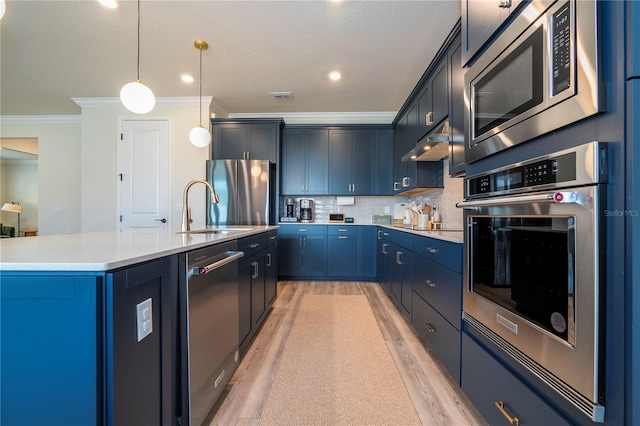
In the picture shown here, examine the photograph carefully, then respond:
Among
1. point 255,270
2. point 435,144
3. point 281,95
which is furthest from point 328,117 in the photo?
point 255,270

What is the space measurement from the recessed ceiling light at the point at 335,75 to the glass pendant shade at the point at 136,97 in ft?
6.46

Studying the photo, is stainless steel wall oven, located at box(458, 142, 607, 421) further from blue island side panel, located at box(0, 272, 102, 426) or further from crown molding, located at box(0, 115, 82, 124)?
crown molding, located at box(0, 115, 82, 124)

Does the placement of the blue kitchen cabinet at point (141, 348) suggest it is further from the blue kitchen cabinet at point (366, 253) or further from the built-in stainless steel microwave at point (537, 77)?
the blue kitchen cabinet at point (366, 253)

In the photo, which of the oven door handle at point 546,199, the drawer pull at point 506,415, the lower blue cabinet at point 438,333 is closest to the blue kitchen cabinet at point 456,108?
the oven door handle at point 546,199

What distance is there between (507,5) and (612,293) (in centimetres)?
110

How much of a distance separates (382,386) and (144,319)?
1.38 metres

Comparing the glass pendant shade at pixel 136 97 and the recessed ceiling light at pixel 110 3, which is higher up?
the recessed ceiling light at pixel 110 3

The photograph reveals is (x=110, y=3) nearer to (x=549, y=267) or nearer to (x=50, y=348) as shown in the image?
(x=50, y=348)

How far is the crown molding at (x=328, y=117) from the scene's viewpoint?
4.30 metres

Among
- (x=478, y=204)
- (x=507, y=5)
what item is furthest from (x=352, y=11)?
(x=478, y=204)

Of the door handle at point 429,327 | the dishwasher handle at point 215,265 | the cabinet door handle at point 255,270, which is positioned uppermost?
the dishwasher handle at point 215,265

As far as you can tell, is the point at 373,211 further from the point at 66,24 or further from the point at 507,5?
the point at 66,24

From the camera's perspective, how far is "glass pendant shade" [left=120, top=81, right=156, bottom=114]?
1.87 m

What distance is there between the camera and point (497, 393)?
107 cm
